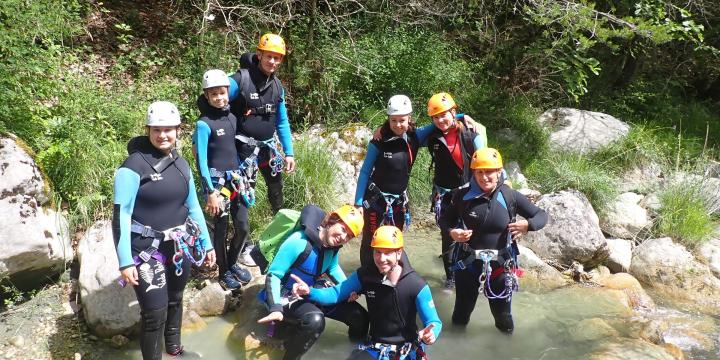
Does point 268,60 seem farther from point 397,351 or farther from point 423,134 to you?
point 397,351

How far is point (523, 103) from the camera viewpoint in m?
9.26

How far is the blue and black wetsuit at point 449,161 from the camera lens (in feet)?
16.3

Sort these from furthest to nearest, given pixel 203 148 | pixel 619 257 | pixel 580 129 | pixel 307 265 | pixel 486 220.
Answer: pixel 580 129, pixel 619 257, pixel 203 148, pixel 486 220, pixel 307 265

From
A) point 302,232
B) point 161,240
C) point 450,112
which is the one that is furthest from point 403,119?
point 161,240

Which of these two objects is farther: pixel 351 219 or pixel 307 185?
pixel 307 185

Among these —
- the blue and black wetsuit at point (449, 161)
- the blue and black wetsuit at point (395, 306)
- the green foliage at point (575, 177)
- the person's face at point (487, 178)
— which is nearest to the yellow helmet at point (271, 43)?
the blue and black wetsuit at point (449, 161)

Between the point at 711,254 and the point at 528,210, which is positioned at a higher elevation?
the point at 528,210

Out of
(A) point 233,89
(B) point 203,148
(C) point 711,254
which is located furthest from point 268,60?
(C) point 711,254

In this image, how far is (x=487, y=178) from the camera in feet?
13.9

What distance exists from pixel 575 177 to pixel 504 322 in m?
3.41

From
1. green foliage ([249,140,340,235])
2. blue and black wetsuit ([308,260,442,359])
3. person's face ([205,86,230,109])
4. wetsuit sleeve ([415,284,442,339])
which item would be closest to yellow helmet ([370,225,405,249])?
blue and black wetsuit ([308,260,442,359])

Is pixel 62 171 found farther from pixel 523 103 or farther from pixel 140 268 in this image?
pixel 523 103

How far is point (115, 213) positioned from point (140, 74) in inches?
193

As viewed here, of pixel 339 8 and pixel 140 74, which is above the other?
pixel 339 8
